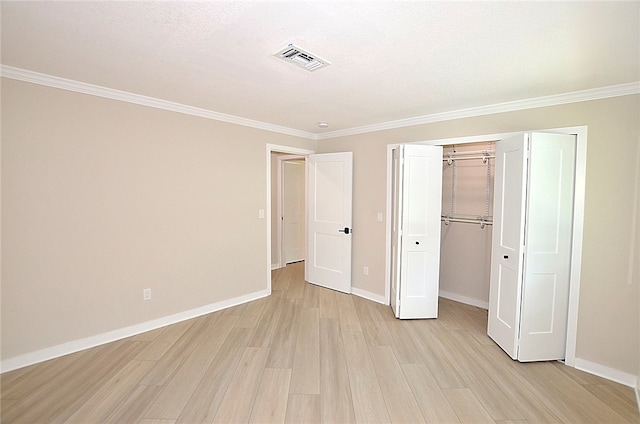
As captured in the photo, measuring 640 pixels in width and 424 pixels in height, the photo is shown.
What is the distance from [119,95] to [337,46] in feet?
→ 7.71

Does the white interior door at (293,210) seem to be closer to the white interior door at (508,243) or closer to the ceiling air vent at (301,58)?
the ceiling air vent at (301,58)

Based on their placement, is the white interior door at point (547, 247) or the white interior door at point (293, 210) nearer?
the white interior door at point (547, 247)

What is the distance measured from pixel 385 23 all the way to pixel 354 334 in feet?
9.47

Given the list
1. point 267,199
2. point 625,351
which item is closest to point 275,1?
point 267,199

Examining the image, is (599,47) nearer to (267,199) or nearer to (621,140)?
(621,140)

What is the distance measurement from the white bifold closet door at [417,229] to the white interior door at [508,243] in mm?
642

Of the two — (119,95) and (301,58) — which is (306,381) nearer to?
(301,58)

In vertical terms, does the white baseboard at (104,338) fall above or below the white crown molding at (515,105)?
below

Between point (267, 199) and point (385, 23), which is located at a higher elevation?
point (385, 23)

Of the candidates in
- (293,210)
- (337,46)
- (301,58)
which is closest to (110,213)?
(301,58)

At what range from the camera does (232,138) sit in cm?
385

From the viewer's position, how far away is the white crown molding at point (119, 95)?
239 centimetres

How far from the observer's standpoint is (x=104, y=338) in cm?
290

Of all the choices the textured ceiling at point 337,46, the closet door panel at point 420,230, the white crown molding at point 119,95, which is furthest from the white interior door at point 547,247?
the white crown molding at point 119,95
